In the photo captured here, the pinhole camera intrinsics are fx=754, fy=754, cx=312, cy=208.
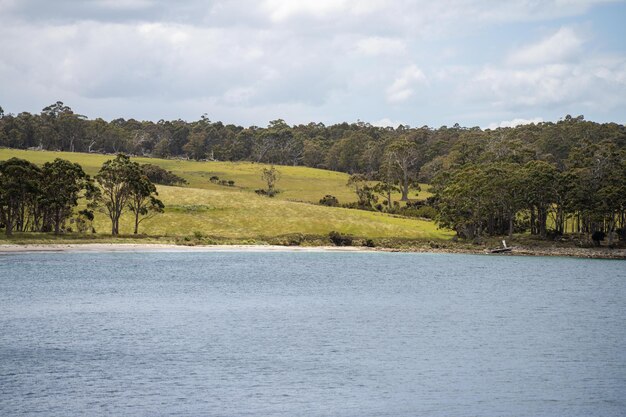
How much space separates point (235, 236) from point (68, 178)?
27495 mm

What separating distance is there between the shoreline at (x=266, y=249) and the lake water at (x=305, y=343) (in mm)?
12915

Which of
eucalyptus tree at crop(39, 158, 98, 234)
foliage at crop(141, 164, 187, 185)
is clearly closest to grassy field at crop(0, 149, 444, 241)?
eucalyptus tree at crop(39, 158, 98, 234)

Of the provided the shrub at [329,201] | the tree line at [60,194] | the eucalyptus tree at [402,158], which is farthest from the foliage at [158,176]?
the eucalyptus tree at [402,158]

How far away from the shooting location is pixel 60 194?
10944 cm

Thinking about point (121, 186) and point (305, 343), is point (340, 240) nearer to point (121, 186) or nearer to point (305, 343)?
point (121, 186)

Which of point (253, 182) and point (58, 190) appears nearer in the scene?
point (58, 190)

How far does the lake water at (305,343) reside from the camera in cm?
3216

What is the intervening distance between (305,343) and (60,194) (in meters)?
74.5

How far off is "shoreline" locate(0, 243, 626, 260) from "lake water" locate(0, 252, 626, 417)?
1292 centimetres

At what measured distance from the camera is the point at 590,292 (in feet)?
242

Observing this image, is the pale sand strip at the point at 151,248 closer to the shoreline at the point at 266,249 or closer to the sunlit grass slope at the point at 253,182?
the shoreline at the point at 266,249

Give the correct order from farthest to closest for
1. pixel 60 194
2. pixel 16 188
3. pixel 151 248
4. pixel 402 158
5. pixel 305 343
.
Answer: pixel 402 158
pixel 60 194
pixel 151 248
pixel 16 188
pixel 305 343

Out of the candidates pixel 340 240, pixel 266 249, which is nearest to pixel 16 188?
pixel 266 249

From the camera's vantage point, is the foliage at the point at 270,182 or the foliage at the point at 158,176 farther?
the foliage at the point at 270,182
